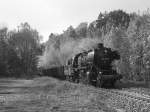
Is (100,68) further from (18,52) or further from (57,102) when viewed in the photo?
(18,52)

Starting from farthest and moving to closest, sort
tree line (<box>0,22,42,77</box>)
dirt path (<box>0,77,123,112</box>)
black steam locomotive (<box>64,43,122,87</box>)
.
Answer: tree line (<box>0,22,42,77</box>), black steam locomotive (<box>64,43,122,87</box>), dirt path (<box>0,77,123,112</box>)

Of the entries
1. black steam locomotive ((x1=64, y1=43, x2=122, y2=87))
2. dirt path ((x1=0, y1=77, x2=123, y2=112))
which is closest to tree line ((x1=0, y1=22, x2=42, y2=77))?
black steam locomotive ((x1=64, y1=43, x2=122, y2=87))

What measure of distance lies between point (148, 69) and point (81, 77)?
1493 centimetres

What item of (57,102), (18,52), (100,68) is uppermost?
(18,52)

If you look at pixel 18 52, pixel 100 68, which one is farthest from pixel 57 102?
pixel 18 52

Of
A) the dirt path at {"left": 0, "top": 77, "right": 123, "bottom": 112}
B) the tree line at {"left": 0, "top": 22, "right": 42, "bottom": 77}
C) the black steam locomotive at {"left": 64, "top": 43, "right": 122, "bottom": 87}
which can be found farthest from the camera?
the tree line at {"left": 0, "top": 22, "right": 42, "bottom": 77}

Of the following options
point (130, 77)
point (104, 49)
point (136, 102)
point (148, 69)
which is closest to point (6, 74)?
point (130, 77)

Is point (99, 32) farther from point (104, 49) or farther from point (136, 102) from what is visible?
point (136, 102)

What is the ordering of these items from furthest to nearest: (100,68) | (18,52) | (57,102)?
(18,52) → (100,68) → (57,102)

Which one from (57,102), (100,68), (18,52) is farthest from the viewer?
(18,52)

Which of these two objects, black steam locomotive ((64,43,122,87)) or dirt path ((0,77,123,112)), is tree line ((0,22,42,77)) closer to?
black steam locomotive ((64,43,122,87))

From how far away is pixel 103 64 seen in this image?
111 feet

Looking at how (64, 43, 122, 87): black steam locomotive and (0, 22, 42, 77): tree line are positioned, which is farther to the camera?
(0, 22, 42, 77): tree line

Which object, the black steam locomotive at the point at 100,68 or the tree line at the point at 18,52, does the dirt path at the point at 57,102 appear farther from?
the tree line at the point at 18,52
